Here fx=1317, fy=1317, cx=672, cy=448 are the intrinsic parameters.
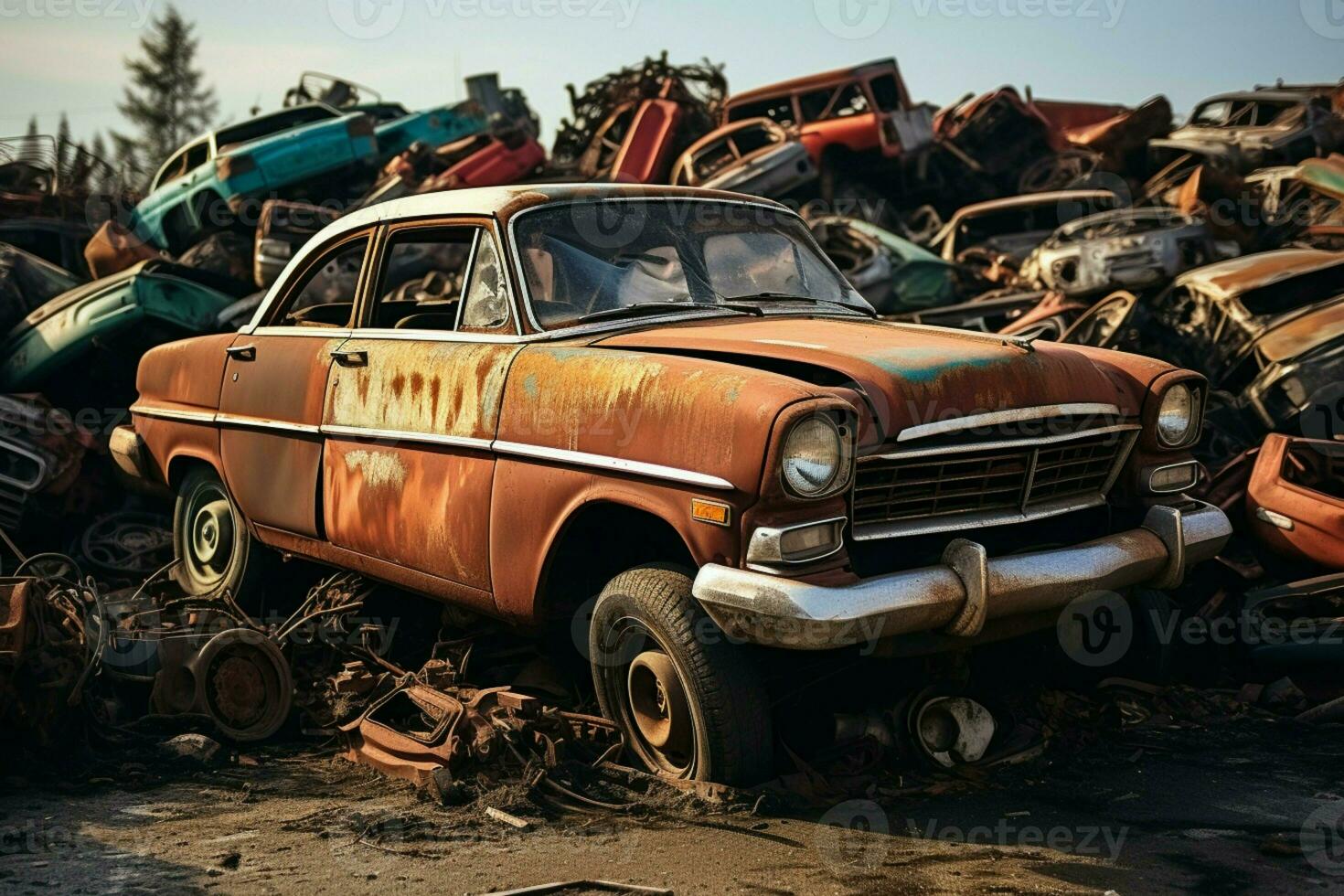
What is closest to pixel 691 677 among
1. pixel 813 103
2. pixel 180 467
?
pixel 180 467

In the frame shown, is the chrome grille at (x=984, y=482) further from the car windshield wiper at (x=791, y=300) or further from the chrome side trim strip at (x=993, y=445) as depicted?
the car windshield wiper at (x=791, y=300)

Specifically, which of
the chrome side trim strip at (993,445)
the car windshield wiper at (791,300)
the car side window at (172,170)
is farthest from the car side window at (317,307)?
the car side window at (172,170)

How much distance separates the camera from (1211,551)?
14.4 ft

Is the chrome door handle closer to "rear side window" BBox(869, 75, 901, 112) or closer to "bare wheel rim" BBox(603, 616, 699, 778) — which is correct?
"bare wheel rim" BBox(603, 616, 699, 778)

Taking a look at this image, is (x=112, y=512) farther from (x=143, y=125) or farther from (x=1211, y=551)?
(x=143, y=125)

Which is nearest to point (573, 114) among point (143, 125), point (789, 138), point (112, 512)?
point (789, 138)

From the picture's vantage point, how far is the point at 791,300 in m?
4.88

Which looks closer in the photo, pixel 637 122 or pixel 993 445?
pixel 993 445

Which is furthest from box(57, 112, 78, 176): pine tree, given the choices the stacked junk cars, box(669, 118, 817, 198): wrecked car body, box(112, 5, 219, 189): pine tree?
box(112, 5, 219, 189): pine tree

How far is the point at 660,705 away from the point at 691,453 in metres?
0.84

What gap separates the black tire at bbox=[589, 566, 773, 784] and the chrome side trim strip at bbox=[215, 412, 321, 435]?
5.70 feet

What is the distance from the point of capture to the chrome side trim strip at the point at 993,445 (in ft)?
11.9

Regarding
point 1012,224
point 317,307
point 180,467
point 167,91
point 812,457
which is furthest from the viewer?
point 167,91

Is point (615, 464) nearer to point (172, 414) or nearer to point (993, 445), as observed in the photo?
point (993, 445)
